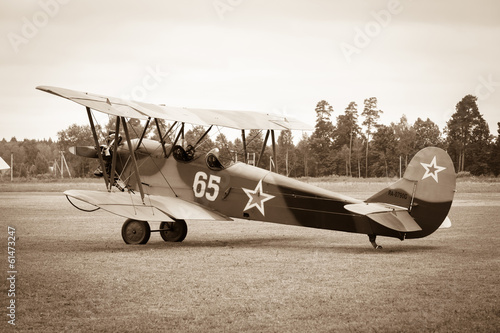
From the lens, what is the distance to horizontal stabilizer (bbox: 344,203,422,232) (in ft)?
36.2

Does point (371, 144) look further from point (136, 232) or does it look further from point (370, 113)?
point (136, 232)

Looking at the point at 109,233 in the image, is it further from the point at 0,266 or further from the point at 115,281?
the point at 115,281

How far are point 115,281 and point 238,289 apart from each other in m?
1.74

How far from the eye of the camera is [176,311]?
23.1 ft

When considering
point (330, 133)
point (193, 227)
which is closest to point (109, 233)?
point (193, 227)

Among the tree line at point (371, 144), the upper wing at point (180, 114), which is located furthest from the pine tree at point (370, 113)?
the upper wing at point (180, 114)

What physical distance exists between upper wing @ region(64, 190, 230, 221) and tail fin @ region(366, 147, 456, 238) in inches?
148

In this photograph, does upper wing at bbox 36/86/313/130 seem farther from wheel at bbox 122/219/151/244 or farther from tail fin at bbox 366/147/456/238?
tail fin at bbox 366/147/456/238

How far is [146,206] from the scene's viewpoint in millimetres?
12539

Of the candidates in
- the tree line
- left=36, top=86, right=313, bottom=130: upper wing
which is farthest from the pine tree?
left=36, top=86, right=313, bottom=130: upper wing

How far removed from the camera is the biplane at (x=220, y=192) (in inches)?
443

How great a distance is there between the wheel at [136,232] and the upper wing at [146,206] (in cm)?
50

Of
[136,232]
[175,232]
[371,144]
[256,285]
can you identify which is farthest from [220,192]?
[371,144]

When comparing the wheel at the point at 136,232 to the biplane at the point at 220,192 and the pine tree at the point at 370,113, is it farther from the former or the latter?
the pine tree at the point at 370,113
